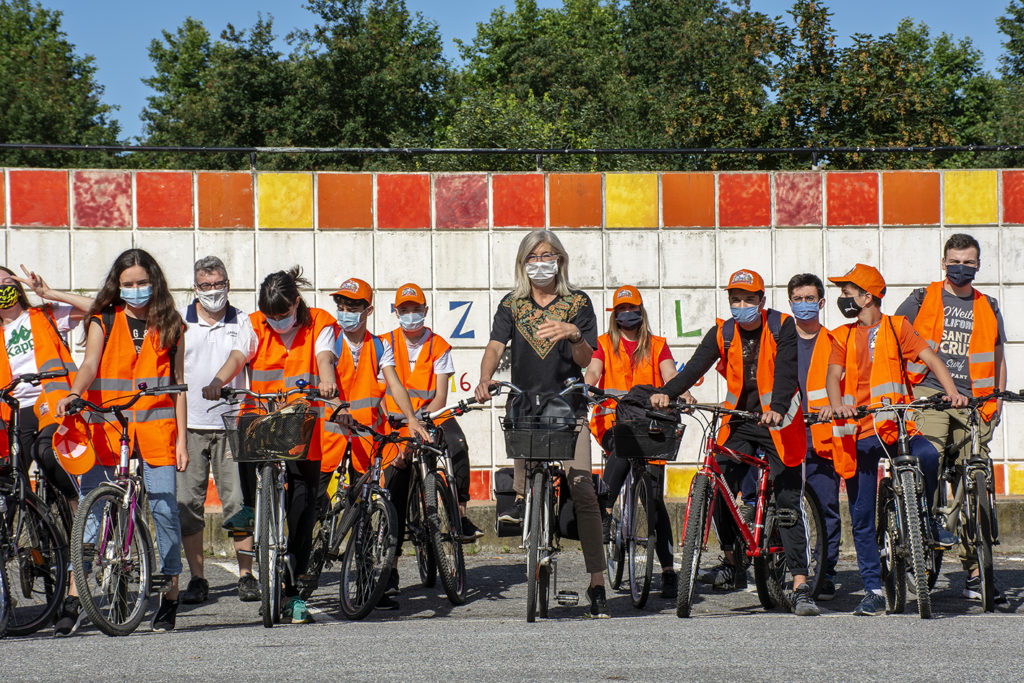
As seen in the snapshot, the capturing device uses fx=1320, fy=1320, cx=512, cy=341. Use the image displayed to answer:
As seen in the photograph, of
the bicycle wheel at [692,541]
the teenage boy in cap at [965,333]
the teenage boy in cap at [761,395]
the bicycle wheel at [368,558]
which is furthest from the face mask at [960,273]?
the bicycle wheel at [368,558]

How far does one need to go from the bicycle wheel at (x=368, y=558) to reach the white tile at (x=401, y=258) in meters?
3.67

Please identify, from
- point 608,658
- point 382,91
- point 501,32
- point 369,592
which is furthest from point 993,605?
point 501,32

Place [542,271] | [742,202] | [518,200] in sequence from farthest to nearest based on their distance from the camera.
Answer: [742,202]
[518,200]
[542,271]

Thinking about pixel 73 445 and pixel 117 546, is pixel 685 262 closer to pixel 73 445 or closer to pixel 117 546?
pixel 73 445

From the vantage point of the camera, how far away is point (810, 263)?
10711 millimetres

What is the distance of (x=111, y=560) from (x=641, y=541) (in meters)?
3.00

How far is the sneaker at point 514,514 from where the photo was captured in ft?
22.7

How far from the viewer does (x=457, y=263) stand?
1058cm

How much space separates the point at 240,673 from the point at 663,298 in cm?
630

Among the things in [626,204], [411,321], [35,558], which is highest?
[626,204]

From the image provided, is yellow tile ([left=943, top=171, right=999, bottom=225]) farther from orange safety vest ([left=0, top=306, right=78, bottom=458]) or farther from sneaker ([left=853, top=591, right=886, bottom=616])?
orange safety vest ([left=0, top=306, right=78, bottom=458])

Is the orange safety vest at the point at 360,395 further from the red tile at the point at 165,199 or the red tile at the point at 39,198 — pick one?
the red tile at the point at 39,198

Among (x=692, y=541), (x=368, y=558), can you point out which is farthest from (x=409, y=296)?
(x=692, y=541)

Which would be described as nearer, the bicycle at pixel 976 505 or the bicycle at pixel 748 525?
the bicycle at pixel 748 525
